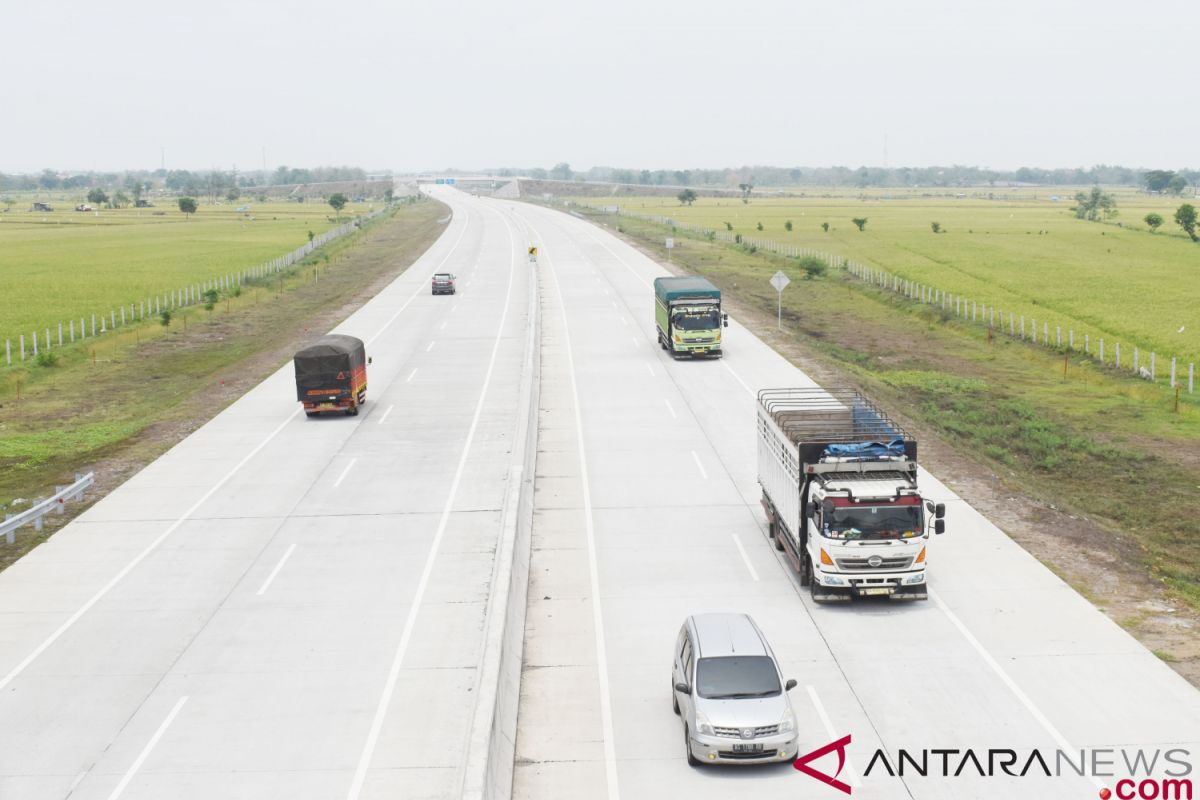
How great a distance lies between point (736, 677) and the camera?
15984mm

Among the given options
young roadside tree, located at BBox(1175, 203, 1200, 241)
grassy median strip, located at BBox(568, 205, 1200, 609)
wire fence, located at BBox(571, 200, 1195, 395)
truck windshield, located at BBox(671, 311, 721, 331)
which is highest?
young roadside tree, located at BBox(1175, 203, 1200, 241)

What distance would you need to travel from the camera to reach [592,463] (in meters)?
32.7

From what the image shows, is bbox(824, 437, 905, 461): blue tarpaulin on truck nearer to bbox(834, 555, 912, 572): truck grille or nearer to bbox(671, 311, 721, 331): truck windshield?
bbox(834, 555, 912, 572): truck grille

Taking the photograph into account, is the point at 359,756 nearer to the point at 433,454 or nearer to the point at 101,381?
the point at 433,454

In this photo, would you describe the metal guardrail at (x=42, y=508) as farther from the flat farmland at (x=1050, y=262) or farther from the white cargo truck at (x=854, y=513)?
the flat farmland at (x=1050, y=262)

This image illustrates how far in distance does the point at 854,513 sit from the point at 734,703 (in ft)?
20.7

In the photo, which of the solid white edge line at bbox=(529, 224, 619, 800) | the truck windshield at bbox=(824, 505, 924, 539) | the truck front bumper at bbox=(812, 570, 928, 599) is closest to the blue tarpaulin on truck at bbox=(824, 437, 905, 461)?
the truck windshield at bbox=(824, 505, 924, 539)

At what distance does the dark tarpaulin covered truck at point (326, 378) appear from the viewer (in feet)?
127

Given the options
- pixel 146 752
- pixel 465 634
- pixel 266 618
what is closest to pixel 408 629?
pixel 465 634

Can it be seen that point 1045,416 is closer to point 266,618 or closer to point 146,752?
point 266,618

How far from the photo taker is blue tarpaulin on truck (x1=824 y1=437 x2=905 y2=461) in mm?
22125

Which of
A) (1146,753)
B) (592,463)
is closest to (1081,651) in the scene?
(1146,753)

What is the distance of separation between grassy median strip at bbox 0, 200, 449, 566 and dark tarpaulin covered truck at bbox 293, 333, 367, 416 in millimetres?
3790

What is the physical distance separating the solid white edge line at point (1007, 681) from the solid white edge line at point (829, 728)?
2826 millimetres
